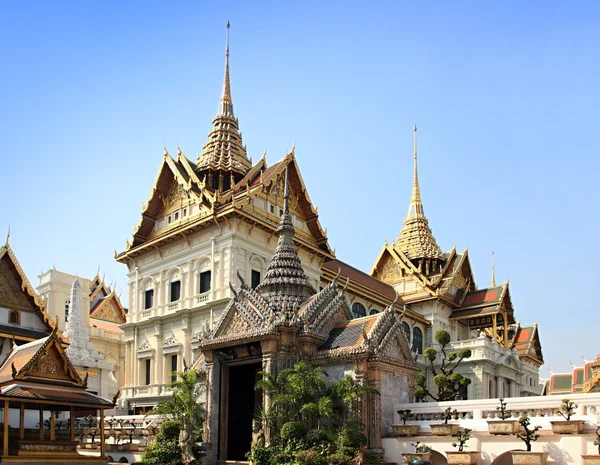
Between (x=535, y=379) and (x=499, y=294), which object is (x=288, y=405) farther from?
(x=535, y=379)

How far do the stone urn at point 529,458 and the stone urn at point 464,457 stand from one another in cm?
89

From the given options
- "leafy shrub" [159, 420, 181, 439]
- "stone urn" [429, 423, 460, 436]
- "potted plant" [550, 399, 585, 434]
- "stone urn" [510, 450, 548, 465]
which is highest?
"potted plant" [550, 399, 585, 434]

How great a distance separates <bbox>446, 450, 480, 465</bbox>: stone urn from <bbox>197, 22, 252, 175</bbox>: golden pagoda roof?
2607cm

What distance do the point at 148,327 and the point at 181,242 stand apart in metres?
4.48

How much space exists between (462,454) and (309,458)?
9.35ft

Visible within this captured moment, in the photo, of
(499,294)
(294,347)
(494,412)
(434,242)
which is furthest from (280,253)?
(434,242)

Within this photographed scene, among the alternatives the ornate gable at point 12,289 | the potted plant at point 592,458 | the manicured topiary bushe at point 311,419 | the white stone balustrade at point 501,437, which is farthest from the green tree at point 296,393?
the ornate gable at point 12,289

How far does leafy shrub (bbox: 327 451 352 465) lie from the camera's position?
13430 millimetres

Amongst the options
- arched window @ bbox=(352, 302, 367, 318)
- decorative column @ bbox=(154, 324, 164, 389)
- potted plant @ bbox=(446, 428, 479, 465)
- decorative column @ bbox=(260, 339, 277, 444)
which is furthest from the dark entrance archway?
arched window @ bbox=(352, 302, 367, 318)

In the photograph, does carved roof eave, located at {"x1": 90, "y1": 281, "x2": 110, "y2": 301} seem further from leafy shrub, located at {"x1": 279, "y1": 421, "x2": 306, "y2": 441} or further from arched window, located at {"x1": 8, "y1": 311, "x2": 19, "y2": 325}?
leafy shrub, located at {"x1": 279, "y1": 421, "x2": 306, "y2": 441}

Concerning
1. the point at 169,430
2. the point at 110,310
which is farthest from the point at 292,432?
the point at 110,310

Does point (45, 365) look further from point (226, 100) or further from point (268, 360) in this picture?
point (226, 100)

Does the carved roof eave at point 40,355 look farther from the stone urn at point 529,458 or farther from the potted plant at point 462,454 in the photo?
the stone urn at point 529,458

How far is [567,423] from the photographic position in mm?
12141
